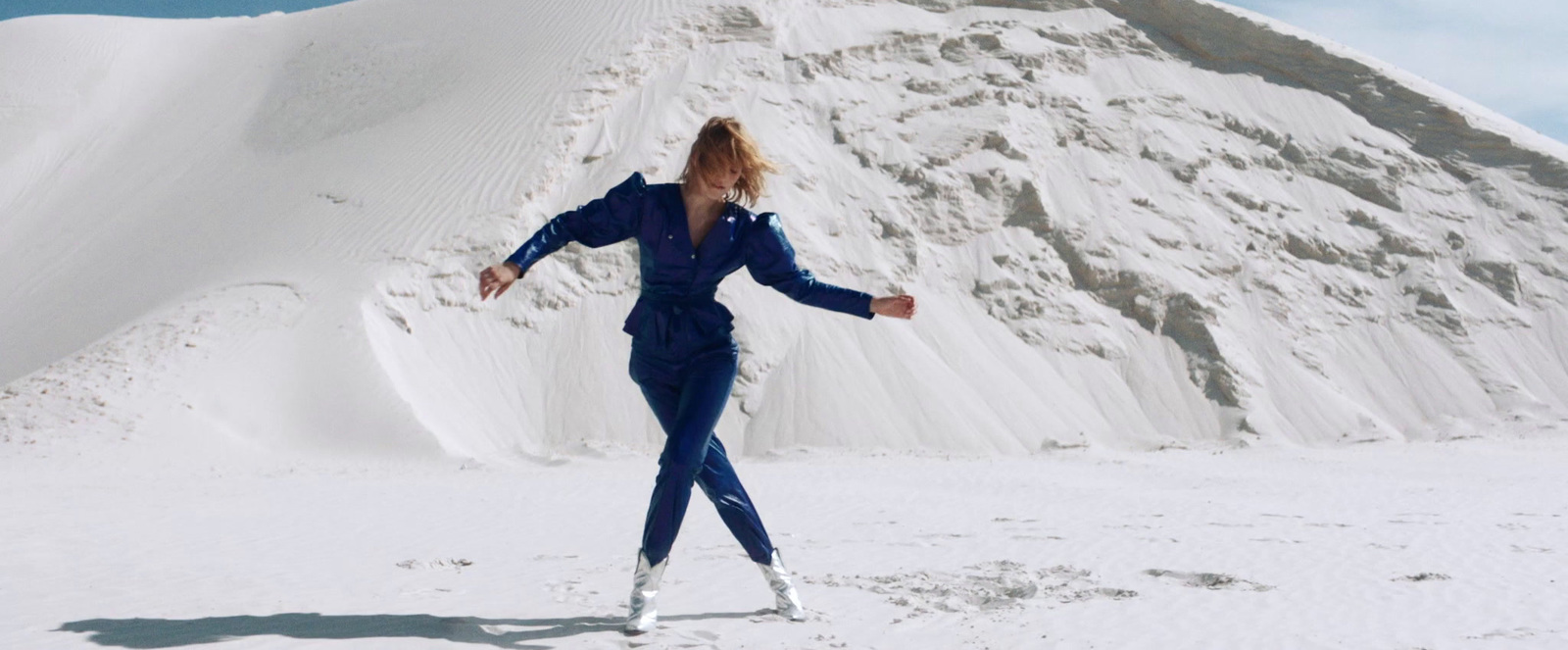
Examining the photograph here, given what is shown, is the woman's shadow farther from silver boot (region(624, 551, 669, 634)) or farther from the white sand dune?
silver boot (region(624, 551, 669, 634))

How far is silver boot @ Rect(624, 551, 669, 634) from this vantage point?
3.94m

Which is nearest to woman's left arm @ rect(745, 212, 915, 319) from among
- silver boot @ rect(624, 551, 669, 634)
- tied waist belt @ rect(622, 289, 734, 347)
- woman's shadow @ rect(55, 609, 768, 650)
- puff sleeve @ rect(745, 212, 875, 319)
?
puff sleeve @ rect(745, 212, 875, 319)

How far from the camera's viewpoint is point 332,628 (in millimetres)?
3875

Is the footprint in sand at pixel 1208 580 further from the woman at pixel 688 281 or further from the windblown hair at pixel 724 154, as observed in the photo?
the windblown hair at pixel 724 154

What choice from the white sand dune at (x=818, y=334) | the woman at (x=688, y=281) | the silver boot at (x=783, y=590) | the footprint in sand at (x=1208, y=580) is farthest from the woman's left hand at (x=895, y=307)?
the footprint in sand at (x=1208, y=580)

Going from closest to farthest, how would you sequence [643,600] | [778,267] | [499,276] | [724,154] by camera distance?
[499,276] → [643,600] → [724,154] → [778,267]

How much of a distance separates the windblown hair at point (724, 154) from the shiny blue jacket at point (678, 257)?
12 centimetres

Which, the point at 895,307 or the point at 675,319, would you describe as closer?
the point at 895,307

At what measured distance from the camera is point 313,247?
1644cm

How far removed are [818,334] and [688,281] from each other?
38.3 feet

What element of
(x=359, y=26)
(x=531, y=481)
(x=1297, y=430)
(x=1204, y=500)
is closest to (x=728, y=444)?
(x=531, y=481)

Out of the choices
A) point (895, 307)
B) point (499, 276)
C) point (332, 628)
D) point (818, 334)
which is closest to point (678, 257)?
point (499, 276)

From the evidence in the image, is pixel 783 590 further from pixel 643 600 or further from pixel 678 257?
pixel 678 257

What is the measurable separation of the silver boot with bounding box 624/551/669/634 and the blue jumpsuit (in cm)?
4
